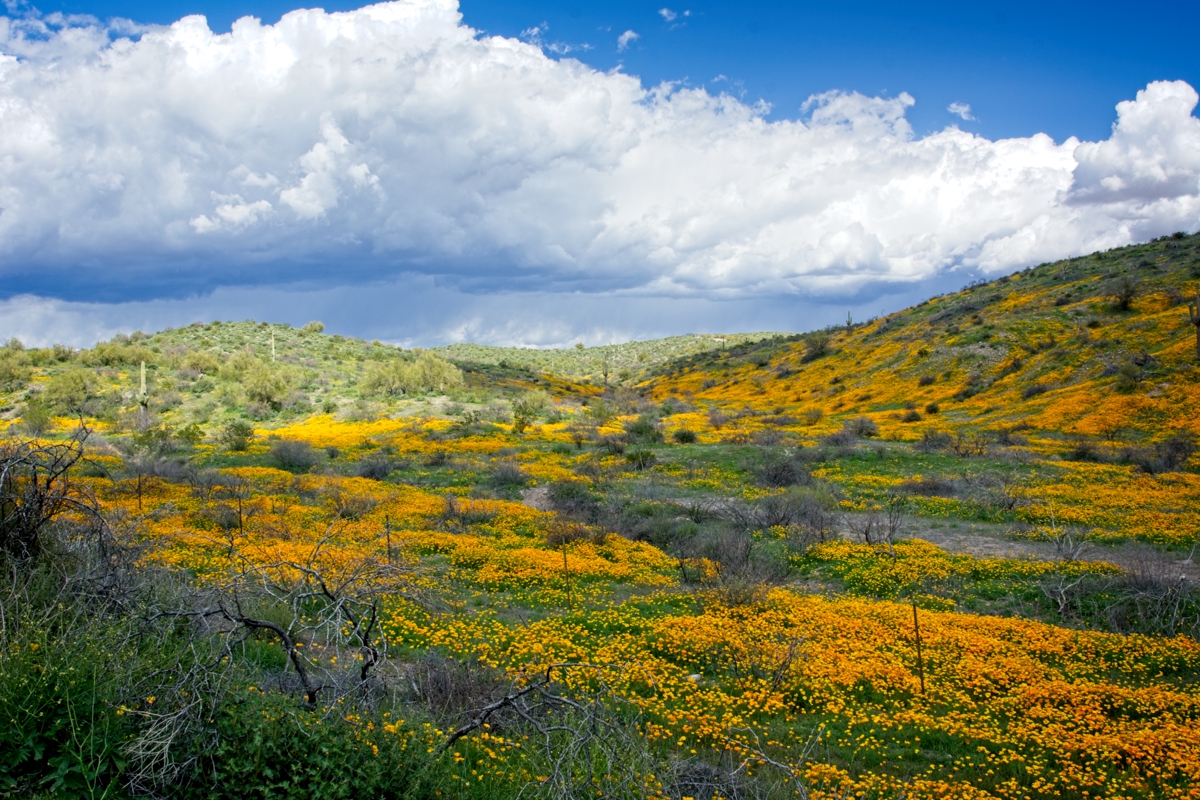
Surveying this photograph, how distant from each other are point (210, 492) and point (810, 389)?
48650 millimetres

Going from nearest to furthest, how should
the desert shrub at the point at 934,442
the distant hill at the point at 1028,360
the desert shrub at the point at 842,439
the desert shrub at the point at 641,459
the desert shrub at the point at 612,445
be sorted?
the desert shrub at the point at 641,459
the desert shrub at the point at 934,442
the desert shrub at the point at 612,445
the desert shrub at the point at 842,439
the distant hill at the point at 1028,360

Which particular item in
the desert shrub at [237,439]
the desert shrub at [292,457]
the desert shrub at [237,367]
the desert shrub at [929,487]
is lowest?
the desert shrub at [929,487]

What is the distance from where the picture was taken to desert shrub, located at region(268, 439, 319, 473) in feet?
78.6

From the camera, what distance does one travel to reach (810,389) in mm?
55875

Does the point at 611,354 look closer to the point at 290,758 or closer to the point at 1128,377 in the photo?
the point at 1128,377

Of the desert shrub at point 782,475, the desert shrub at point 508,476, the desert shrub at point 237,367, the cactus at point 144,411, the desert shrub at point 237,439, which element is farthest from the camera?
the desert shrub at point 237,367

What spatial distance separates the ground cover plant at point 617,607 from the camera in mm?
4590

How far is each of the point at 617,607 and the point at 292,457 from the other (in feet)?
59.3

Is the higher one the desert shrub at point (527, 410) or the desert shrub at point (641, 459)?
the desert shrub at point (527, 410)

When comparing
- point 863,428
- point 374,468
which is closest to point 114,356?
point 374,468

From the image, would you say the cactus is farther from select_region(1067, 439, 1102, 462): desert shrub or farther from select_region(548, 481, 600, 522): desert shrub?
select_region(1067, 439, 1102, 462): desert shrub

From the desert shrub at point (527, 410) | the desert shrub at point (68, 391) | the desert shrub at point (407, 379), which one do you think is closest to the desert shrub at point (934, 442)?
the desert shrub at point (527, 410)

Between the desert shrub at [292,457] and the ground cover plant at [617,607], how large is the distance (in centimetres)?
18

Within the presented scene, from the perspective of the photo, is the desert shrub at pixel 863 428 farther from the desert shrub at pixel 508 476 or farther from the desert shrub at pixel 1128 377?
the desert shrub at pixel 508 476
